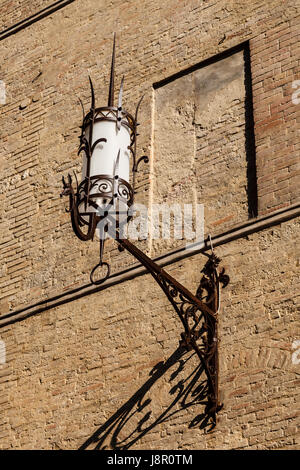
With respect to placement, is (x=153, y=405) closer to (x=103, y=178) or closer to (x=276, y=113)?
(x=103, y=178)

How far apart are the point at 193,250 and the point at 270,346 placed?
115 centimetres

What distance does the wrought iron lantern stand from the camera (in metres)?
6.66

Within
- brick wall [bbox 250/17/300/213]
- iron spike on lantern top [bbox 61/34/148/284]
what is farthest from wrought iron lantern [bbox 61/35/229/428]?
brick wall [bbox 250/17/300/213]

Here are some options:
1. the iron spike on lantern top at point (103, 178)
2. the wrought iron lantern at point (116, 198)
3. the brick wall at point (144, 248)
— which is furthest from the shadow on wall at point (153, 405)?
the iron spike on lantern top at point (103, 178)

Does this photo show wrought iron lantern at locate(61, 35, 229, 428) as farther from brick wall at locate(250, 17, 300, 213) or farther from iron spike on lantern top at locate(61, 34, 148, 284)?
brick wall at locate(250, 17, 300, 213)

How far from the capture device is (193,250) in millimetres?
8133

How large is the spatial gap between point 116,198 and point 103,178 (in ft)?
0.49

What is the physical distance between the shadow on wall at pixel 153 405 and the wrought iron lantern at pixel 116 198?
0.13 metres

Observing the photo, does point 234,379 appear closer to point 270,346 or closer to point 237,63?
point 270,346

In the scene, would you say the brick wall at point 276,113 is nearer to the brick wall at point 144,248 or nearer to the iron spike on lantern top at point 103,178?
the brick wall at point 144,248

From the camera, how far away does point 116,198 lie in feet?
21.8

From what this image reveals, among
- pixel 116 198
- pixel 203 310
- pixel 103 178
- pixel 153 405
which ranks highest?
pixel 103 178

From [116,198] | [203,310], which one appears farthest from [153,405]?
[116,198]

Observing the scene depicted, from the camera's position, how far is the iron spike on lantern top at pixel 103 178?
666 centimetres
